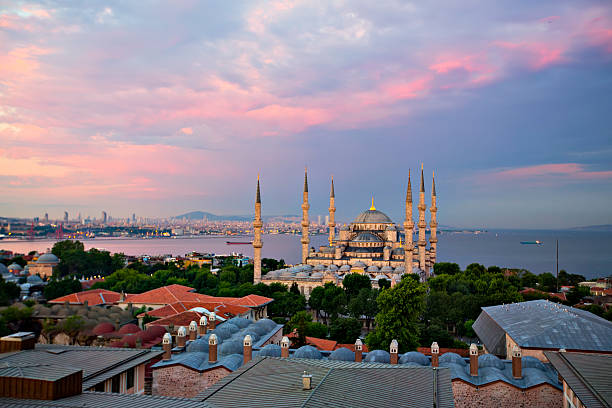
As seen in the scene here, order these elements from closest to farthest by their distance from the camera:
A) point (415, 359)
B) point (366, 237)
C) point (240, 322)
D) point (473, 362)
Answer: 1. point (473, 362)
2. point (415, 359)
3. point (240, 322)
4. point (366, 237)

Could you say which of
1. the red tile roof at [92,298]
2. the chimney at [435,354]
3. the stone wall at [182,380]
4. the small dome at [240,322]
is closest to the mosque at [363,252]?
the red tile roof at [92,298]

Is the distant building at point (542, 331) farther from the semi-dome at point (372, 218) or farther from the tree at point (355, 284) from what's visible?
the semi-dome at point (372, 218)

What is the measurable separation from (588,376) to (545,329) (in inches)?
248

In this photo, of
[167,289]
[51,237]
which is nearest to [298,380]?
[167,289]

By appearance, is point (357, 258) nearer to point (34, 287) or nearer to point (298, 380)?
point (34, 287)

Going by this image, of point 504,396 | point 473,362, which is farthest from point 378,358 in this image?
point 504,396

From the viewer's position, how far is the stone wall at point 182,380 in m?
14.3

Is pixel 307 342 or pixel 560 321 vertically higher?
pixel 560 321

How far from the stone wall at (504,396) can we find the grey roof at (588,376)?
4.56ft

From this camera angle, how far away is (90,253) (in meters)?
52.1

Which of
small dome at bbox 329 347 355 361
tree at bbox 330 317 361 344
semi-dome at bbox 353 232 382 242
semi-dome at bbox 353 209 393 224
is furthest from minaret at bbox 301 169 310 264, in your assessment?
small dome at bbox 329 347 355 361

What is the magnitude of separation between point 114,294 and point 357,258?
26.2 meters

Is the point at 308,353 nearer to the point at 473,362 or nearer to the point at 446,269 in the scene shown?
the point at 473,362

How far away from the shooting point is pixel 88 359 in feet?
34.9
